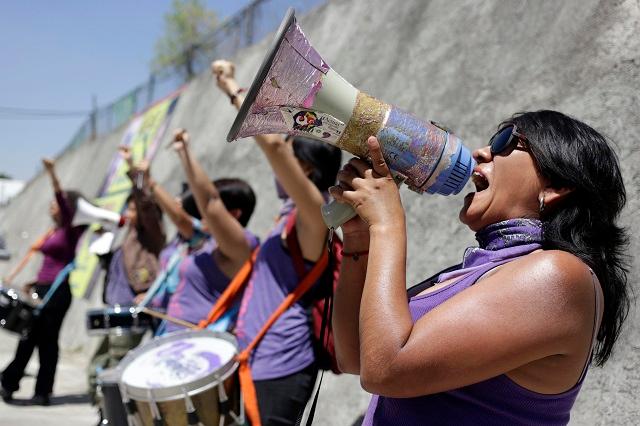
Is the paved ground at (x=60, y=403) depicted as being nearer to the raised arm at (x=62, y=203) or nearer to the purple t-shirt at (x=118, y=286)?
the purple t-shirt at (x=118, y=286)

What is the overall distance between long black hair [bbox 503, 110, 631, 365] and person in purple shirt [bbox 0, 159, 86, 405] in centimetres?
552

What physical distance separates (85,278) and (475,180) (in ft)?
30.4

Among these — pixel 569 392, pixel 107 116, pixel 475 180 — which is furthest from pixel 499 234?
pixel 107 116

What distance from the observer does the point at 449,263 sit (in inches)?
140

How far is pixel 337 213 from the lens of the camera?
71.0 inches

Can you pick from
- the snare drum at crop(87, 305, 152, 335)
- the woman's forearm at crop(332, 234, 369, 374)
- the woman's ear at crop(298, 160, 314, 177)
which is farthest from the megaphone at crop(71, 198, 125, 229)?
the woman's forearm at crop(332, 234, 369, 374)

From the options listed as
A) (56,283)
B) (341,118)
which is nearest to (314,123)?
(341,118)

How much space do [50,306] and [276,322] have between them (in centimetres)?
417

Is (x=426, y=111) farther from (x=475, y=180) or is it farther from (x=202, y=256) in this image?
(x=475, y=180)

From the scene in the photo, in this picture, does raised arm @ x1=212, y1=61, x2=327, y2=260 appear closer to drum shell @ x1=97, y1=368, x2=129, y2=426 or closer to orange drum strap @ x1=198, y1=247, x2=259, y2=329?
orange drum strap @ x1=198, y1=247, x2=259, y2=329

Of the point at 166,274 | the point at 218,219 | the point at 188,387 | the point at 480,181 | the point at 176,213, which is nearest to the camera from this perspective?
the point at 480,181

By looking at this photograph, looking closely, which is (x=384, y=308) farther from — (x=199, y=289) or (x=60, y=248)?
(x=60, y=248)

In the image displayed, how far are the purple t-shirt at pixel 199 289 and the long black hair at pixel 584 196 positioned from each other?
2.07 m

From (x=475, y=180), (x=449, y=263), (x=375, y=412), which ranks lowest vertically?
(x=449, y=263)
